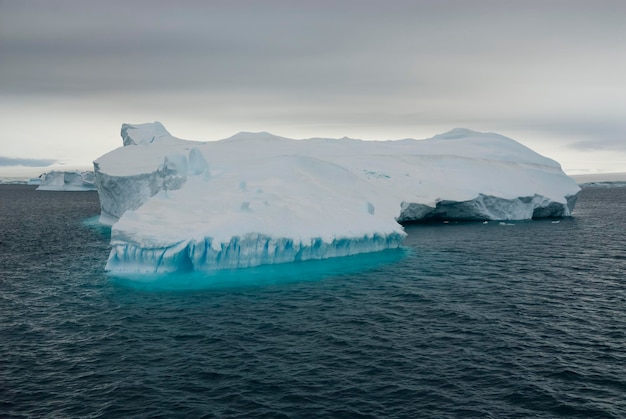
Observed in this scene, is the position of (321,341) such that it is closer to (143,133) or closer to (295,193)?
(295,193)

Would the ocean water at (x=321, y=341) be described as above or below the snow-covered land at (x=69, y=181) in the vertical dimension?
below

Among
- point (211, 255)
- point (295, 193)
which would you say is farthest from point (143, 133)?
point (211, 255)

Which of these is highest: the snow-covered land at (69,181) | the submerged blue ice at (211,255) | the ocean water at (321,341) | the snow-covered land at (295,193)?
the snow-covered land at (69,181)

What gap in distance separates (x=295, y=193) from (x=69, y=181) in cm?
14162

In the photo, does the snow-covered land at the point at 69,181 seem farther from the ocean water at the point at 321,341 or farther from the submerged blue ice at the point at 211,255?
the submerged blue ice at the point at 211,255

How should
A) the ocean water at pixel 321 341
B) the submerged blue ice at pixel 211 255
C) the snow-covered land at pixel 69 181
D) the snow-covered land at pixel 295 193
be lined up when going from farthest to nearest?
1. the snow-covered land at pixel 69 181
2. the snow-covered land at pixel 295 193
3. the submerged blue ice at pixel 211 255
4. the ocean water at pixel 321 341

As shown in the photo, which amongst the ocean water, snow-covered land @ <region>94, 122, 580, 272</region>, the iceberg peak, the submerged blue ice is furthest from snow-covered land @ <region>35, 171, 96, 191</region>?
the submerged blue ice

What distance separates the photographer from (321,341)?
64.2ft

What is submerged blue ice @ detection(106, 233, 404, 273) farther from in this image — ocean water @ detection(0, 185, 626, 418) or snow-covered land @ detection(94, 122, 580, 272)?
ocean water @ detection(0, 185, 626, 418)

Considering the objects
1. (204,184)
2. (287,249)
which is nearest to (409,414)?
(287,249)

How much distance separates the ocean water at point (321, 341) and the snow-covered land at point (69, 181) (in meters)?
133

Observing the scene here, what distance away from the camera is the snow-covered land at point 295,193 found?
3155 cm

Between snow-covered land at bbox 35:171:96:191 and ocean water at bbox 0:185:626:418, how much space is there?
436 ft

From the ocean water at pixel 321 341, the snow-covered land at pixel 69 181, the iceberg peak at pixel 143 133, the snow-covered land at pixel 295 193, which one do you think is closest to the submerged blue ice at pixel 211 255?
the snow-covered land at pixel 295 193
